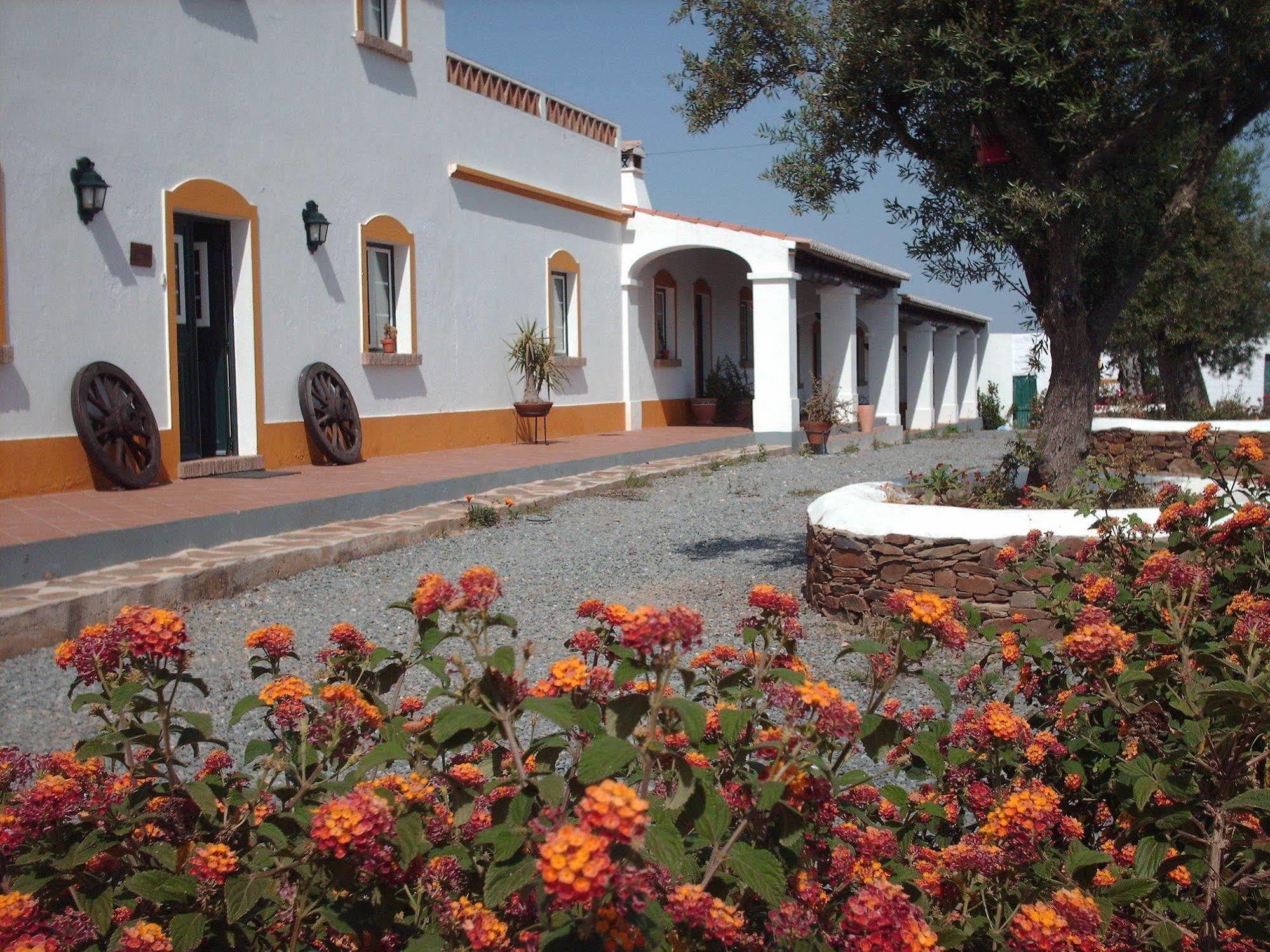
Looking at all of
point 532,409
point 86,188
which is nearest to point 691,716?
point 86,188

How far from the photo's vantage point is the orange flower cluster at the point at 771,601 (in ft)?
6.97

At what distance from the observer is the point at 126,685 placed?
1856mm

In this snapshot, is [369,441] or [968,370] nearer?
[369,441]

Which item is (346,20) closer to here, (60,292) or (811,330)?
(60,292)

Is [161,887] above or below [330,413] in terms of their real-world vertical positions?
below

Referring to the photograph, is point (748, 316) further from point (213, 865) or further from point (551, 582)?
point (213, 865)

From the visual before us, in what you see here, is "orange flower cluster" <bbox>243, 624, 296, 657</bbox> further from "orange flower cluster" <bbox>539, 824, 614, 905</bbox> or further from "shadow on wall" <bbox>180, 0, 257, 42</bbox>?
"shadow on wall" <bbox>180, 0, 257, 42</bbox>

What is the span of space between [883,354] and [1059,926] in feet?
69.0

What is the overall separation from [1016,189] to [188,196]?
665 centimetres

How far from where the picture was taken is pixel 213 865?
5.29ft

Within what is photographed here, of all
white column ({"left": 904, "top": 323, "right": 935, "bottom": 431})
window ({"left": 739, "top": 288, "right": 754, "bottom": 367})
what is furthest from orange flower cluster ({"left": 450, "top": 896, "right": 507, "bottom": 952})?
white column ({"left": 904, "top": 323, "right": 935, "bottom": 431})

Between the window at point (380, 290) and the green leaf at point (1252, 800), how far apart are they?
36.3 ft

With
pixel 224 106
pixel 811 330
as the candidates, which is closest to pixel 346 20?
pixel 224 106

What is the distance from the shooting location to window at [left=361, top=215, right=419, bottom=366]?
1216 centimetres
